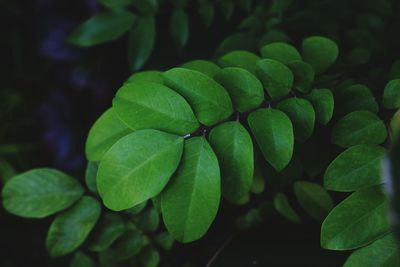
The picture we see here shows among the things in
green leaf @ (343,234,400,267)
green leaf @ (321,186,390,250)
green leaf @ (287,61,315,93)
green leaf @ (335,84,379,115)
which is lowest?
green leaf @ (343,234,400,267)

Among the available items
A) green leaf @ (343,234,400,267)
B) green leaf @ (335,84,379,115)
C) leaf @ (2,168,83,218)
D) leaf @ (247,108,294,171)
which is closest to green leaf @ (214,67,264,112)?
leaf @ (247,108,294,171)

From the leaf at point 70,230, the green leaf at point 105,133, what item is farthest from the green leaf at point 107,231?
the green leaf at point 105,133

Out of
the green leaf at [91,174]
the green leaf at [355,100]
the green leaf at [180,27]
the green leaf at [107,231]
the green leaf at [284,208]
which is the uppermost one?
the green leaf at [355,100]

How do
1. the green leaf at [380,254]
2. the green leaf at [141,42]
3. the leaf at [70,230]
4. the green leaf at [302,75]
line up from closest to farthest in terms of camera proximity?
the green leaf at [380,254] < the green leaf at [302,75] < the leaf at [70,230] < the green leaf at [141,42]

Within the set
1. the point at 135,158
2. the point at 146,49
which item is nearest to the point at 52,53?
the point at 146,49

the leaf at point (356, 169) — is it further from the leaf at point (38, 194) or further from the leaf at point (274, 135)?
the leaf at point (38, 194)

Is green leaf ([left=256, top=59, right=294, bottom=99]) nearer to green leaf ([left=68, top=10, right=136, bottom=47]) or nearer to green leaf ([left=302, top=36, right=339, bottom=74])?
green leaf ([left=302, top=36, right=339, bottom=74])

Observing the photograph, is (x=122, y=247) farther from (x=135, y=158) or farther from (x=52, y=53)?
(x=52, y=53)
